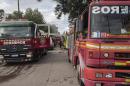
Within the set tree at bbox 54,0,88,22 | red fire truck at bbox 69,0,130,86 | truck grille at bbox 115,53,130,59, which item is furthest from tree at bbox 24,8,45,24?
truck grille at bbox 115,53,130,59

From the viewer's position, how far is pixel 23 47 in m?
23.2

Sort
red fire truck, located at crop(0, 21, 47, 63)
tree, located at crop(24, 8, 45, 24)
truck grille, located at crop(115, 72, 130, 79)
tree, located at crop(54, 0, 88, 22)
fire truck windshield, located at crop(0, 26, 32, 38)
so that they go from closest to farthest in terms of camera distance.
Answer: truck grille, located at crop(115, 72, 130, 79) → red fire truck, located at crop(0, 21, 47, 63) → fire truck windshield, located at crop(0, 26, 32, 38) → tree, located at crop(54, 0, 88, 22) → tree, located at crop(24, 8, 45, 24)

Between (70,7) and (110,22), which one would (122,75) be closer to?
(110,22)

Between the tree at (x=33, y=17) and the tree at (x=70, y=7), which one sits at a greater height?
the tree at (x=33, y=17)

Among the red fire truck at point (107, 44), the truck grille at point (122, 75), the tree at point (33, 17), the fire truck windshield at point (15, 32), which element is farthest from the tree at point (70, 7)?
the tree at point (33, 17)

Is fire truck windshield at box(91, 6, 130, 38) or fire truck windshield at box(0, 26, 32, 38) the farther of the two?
fire truck windshield at box(0, 26, 32, 38)

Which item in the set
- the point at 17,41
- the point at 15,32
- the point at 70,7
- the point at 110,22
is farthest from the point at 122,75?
the point at 70,7

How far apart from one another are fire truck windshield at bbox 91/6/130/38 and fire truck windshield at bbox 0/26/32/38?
13.2m

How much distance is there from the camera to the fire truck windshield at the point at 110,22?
1030 cm

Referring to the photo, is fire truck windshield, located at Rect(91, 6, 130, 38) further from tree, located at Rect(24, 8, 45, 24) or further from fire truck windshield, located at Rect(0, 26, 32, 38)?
tree, located at Rect(24, 8, 45, 24)

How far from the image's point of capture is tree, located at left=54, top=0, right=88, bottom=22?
28788 mm

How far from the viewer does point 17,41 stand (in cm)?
2291

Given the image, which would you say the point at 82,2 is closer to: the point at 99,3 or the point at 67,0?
the point at 67,0

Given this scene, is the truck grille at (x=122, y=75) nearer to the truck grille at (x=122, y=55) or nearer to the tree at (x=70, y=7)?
the truck grille at (x=122, y=55)
